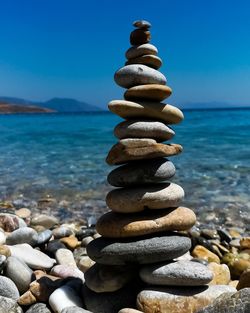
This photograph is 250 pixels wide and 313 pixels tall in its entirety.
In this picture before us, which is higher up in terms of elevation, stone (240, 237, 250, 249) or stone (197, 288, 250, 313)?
stone (197, 288, 250, 313)

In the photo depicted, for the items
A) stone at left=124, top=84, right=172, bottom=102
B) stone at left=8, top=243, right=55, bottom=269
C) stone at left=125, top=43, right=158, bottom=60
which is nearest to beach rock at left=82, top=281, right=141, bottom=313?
stone at left=8, top=243, right=55, bottom=269

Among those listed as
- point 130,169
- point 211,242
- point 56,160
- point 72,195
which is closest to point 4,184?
point 72,195

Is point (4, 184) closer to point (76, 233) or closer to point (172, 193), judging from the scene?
point (76, 233)

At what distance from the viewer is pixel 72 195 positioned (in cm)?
1276

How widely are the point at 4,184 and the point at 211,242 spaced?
8.65 metres

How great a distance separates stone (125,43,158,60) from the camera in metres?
5.48

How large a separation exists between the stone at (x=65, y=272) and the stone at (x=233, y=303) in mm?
2307

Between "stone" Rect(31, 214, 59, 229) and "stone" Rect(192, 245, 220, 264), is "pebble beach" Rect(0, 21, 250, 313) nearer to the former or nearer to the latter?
"stone" Rect(192, 245, 220, 264)

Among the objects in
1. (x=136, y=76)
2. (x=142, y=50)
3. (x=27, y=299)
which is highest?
(x=142, y=50)

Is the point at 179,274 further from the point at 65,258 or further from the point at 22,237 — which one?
the point at 22,237

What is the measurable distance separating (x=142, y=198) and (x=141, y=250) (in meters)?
0.58

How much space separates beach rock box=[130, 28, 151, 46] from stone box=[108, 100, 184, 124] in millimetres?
787

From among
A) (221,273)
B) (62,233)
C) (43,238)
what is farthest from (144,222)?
(62,233)

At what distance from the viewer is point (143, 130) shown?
5.25 metres
